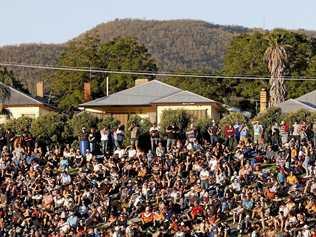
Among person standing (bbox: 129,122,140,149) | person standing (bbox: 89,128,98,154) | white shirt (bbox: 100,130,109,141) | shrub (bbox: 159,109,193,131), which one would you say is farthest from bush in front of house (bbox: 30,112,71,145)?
shrub (bbox: 159,109,193,131)

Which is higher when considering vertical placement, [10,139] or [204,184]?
[10,139]

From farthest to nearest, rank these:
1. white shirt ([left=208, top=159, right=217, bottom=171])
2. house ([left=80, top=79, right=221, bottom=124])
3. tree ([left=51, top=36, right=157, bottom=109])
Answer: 1. tree ([left=51, top=36, right=157, bottom=109])
2. house ([left=80, top=79, right=221, bottom=124])
3. white shirt ([left=208, top=159, right=217, bottom=171])

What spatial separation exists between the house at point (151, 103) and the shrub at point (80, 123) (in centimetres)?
1100

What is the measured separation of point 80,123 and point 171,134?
241 inches

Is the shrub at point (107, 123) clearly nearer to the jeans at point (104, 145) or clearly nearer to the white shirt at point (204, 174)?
the jeans at point (104, 145)

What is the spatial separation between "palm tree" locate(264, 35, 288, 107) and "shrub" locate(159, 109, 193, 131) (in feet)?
65.9

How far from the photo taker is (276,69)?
66688 millimetres

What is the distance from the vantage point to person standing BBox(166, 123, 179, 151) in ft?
133

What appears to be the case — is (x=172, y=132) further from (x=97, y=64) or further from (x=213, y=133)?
(x=97, y=64)

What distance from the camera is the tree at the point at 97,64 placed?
81.8 metres

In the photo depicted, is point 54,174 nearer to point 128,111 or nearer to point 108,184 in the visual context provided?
point 108,184

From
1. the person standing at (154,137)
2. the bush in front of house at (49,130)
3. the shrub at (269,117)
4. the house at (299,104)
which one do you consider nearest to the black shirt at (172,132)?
the person standing at (154,137)

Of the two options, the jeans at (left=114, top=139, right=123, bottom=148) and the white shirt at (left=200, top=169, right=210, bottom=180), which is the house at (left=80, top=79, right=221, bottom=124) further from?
the white shirt at (left=200, top=169, right=210, bottom=180)

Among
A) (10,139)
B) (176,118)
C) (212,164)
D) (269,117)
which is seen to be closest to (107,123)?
(176,118)
